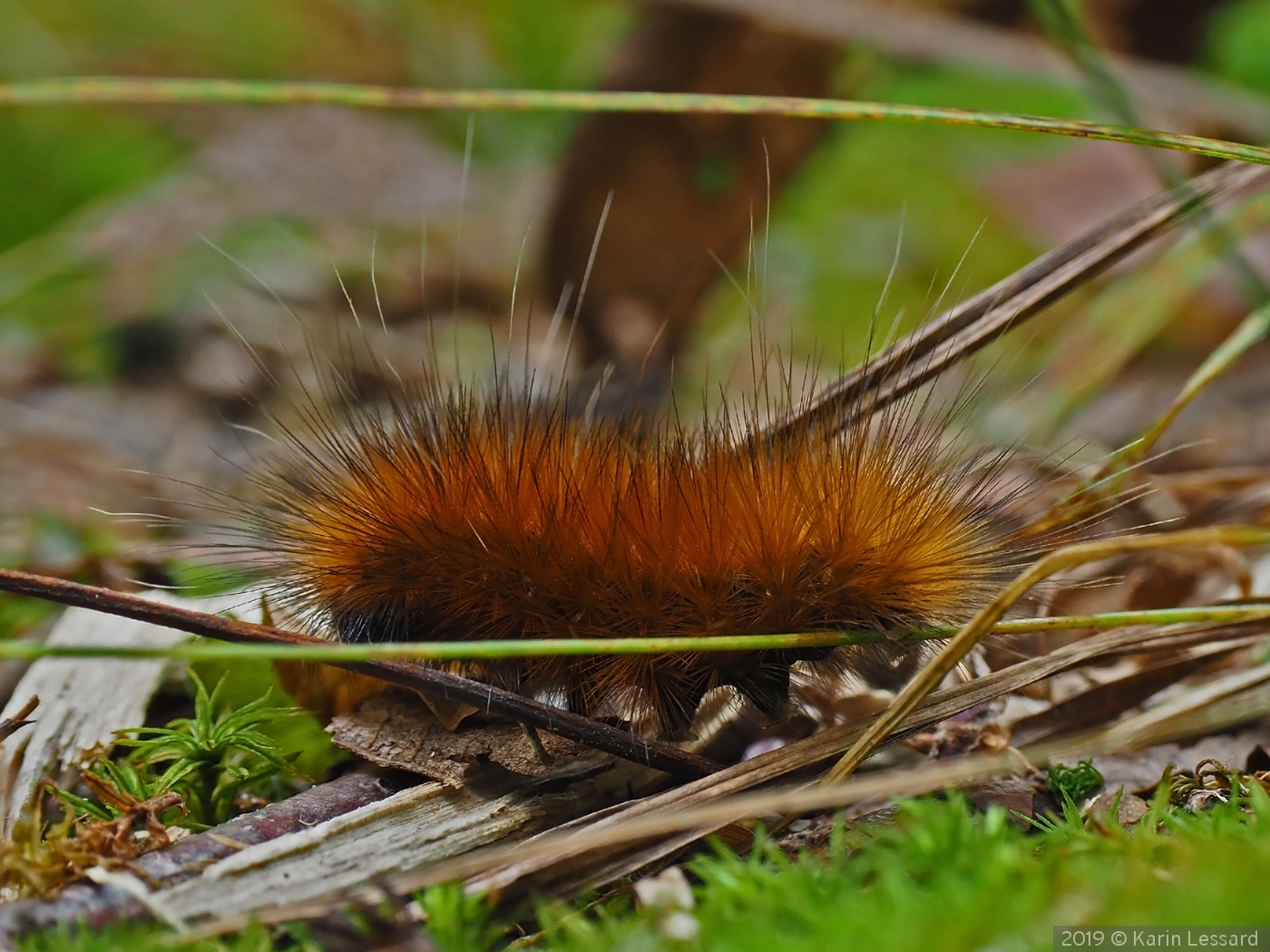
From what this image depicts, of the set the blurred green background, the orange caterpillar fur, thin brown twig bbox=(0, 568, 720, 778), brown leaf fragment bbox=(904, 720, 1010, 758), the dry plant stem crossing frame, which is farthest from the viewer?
the blurred green background

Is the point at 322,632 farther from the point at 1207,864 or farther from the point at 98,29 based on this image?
the point at 98,29

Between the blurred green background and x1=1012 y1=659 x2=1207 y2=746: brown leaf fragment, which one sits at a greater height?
the blurred green background

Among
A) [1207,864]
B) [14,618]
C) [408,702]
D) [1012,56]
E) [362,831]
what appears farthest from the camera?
[1012,56]

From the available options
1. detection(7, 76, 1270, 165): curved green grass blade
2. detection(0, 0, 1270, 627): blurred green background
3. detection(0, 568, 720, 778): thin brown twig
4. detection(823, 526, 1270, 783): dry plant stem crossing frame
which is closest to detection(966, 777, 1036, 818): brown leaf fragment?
detection(823, 526, 1270, 783): dry plant stem crossing frame

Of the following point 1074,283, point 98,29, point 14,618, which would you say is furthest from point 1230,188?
point 98,29

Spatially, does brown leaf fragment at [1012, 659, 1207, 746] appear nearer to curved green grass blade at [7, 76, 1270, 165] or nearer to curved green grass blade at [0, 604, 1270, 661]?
curved green grass blade at [0, 604, 1270, 661]

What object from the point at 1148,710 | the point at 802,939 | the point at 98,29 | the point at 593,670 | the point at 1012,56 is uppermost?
the point at 98,29

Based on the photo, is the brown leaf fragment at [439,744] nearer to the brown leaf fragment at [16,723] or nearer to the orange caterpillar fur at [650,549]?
the orange caterpillar fur at [650,549]

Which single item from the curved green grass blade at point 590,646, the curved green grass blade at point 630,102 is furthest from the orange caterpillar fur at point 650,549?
the curved green grass blade at point 630,102
